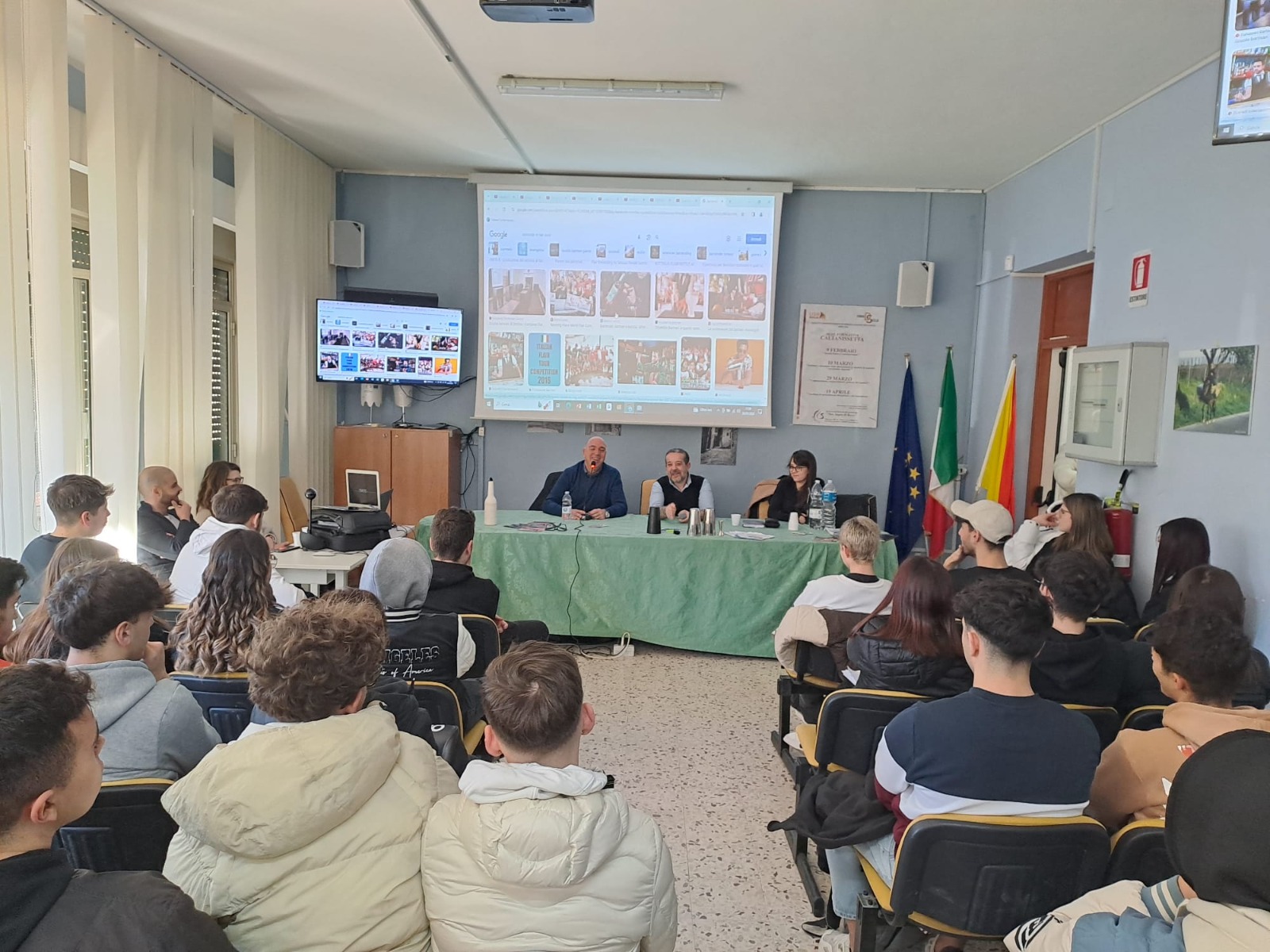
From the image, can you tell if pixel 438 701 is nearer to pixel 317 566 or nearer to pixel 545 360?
pixel 317 566

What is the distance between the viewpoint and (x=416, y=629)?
2604 mm

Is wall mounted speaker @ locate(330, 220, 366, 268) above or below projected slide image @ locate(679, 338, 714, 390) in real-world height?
above

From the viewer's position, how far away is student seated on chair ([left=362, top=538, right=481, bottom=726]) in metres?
2.59

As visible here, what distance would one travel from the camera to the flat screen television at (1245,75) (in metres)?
2.25

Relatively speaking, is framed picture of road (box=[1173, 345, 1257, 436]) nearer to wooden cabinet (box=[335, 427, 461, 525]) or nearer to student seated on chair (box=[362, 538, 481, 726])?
student seated on chair (box=[362, 538, 481, 726])

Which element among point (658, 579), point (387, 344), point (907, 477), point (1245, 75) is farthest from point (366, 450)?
point (1245, 75)

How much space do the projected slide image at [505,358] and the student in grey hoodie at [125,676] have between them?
4.81 m

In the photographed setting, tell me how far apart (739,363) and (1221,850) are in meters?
5.78

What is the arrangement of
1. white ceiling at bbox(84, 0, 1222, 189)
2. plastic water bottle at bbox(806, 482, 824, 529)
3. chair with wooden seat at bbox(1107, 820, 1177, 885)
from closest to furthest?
chair with wooden seat at bbox(1107, 820, 1177, 885)
white ceiling at bbox(84, 0, 1222, 189)
plastic water bottle at bbox(806, 482, 824, 529)

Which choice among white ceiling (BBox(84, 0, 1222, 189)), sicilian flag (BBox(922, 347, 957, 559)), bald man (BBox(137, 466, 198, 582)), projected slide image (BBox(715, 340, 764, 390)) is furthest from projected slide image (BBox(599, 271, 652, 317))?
bald man (BBox(137, 466, 198, 582))

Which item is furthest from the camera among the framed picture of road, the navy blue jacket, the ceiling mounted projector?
the navy blue jacket

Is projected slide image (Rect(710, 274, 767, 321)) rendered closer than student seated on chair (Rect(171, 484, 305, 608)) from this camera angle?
No

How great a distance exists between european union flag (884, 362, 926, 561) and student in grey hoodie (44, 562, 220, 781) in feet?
19.1

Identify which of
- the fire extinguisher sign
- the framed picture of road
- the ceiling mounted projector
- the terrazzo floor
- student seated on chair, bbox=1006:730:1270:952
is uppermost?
the ceiling mounted projector
